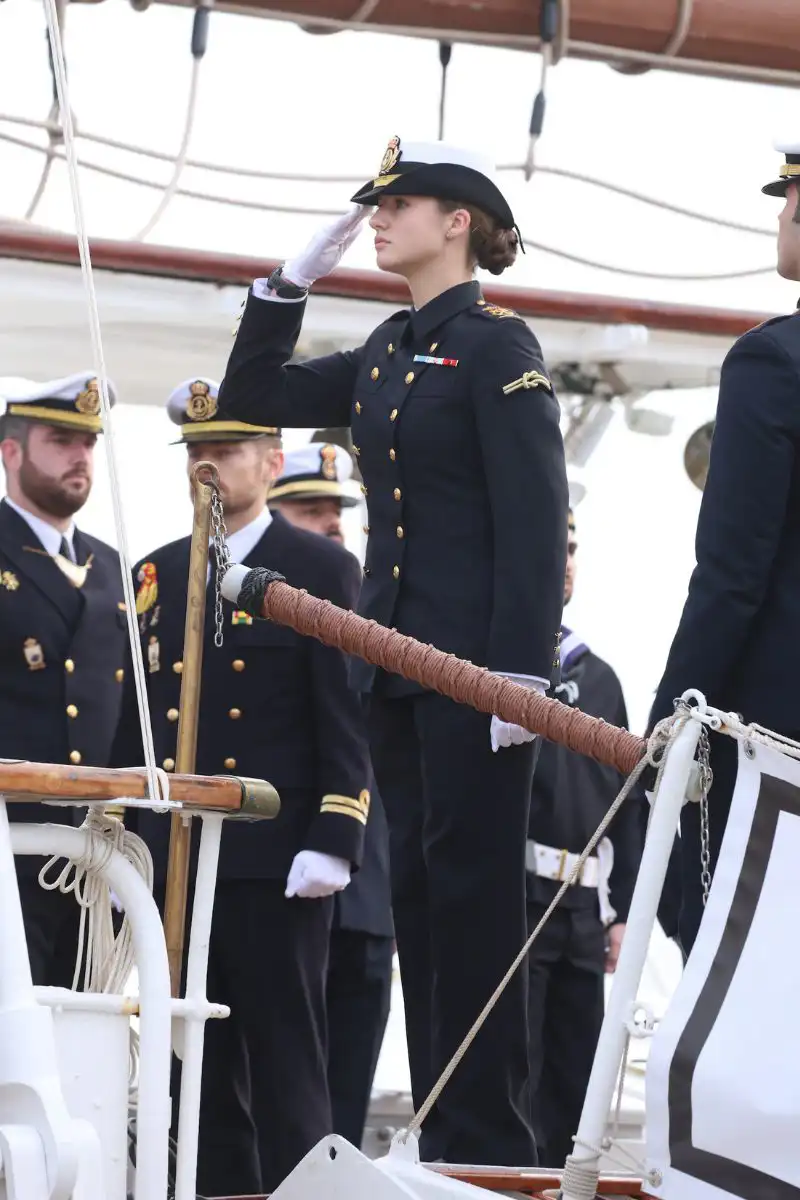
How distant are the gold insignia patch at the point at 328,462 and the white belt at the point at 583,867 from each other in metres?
1.23

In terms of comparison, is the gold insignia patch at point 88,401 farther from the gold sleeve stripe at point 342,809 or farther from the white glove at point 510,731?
the white glove at point 510,731

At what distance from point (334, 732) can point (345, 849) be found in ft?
0.80

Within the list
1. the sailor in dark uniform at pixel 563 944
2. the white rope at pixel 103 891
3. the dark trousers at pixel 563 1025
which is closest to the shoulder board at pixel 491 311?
the white rope at pixel 103 891

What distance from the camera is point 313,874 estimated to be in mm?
4301

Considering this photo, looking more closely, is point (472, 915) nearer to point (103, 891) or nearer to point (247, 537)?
point (103, 891)

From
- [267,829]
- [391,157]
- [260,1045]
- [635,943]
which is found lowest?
[260,1045]

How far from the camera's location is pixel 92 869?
9.27ft

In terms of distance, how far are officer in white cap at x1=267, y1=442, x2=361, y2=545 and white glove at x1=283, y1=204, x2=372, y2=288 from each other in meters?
1.96

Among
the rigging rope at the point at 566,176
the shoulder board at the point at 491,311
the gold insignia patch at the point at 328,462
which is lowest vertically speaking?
the shoulder board at the point at 491,311

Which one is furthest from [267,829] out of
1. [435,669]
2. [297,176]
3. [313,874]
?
[297,176]

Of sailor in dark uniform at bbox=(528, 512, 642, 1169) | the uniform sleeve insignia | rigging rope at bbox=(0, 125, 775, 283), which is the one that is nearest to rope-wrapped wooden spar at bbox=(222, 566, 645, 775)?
the uniform sleeve insignia

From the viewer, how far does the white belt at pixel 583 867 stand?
17.6ft

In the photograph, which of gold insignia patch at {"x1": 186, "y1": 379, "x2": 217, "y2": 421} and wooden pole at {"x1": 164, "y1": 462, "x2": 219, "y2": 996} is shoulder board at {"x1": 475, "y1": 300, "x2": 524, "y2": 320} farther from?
gold insignia patch at {"x1": 186, "y1": 379, "x2": 217, "y2": 421}

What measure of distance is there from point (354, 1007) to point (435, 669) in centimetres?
229
